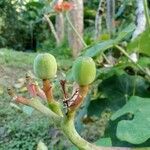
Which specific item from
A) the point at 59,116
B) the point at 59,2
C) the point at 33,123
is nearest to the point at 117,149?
the point at 59,116

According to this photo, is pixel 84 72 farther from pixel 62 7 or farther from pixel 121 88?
pixel 62 7

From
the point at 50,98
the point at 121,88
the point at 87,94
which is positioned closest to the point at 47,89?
the point at 50,98

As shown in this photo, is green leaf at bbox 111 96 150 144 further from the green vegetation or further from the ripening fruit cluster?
the ripening fruit cluster

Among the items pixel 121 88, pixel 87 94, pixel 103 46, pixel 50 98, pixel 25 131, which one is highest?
pixel 50 98

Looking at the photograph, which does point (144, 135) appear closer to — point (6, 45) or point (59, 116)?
point (59, 116)

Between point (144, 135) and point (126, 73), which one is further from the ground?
point (144, 135)

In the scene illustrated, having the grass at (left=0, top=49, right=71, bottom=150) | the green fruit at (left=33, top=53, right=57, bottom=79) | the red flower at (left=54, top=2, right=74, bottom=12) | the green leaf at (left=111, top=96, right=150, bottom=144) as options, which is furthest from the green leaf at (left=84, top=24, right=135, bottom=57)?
the grass at (left=0, top=49, right=71, bottom=150)

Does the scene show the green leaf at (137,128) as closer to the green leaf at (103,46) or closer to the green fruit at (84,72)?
the green fruit at (84,72)
